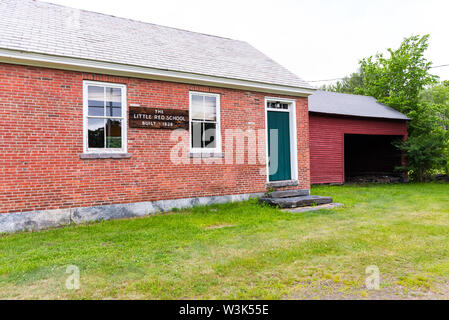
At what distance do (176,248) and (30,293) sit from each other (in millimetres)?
2184

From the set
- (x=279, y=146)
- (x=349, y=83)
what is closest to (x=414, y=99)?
(x=279, y=146)

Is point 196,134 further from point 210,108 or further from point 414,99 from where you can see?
point 414,99

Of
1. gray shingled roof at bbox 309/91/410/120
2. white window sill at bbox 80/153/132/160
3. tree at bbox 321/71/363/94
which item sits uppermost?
tree at bbox 321/71/363/94

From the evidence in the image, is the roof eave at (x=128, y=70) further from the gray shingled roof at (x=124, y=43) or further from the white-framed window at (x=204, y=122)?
the white-framed window at (x=204, y=122)

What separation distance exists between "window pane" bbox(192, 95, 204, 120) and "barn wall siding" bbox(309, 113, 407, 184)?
7.37m

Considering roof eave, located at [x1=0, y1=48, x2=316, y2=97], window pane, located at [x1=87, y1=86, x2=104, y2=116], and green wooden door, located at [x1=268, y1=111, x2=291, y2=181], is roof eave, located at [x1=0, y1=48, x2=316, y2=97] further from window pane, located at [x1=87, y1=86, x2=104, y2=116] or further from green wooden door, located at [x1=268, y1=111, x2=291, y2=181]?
green wooden door, located at [x1=268, y1=111, x2=291, y2=181]

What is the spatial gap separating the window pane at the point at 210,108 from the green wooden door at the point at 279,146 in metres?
2.02

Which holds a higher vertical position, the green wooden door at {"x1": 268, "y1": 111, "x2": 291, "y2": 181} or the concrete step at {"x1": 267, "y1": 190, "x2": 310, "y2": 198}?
the green wooden door at {"x1": 268, "y1": 111, "x2": 291, "y2": 181}

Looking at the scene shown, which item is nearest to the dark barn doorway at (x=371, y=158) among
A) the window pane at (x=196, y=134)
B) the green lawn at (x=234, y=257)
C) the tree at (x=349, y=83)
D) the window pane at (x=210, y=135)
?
the green lawn at (x=234, y=257)

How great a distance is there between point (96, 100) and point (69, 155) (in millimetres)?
1487

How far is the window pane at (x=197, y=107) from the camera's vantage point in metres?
8.69

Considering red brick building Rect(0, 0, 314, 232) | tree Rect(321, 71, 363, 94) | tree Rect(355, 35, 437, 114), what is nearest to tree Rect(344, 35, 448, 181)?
tree Rect(355, 35, 437, 114)

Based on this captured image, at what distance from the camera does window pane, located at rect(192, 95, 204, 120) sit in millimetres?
8688
